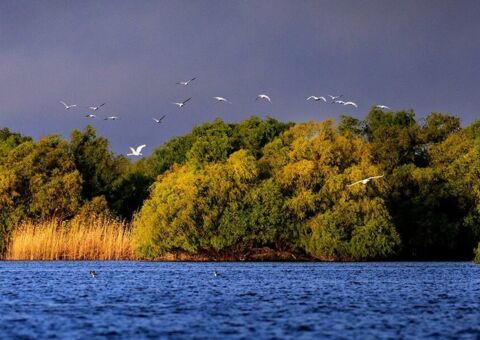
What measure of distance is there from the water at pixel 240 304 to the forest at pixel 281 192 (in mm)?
18931

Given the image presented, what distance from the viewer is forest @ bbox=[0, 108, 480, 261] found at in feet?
287

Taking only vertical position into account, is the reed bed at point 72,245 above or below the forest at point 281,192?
below

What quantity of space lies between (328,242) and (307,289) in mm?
35769

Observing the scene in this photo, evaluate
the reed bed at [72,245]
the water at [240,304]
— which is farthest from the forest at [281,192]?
the water at [240,304]

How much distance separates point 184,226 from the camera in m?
87.9

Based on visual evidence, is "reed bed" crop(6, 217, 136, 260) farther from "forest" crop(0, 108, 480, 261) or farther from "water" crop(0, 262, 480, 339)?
"water" crop(0, 262, 480, 339)

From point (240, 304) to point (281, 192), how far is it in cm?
4901

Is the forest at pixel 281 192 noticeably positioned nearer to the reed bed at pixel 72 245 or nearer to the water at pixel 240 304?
the reed bed at pixel 72 245

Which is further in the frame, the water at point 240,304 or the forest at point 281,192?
the forest at point 281,192

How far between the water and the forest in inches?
745

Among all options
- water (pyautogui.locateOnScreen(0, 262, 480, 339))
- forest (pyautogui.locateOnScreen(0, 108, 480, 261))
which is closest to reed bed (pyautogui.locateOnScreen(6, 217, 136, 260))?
forest (pyautogui.locateOnScreen(0, 108, 480, 261))

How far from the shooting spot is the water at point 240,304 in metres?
31.8

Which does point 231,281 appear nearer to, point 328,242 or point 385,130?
point 328,242

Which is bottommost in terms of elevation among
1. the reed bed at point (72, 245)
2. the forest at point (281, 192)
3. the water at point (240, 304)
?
the water at point (240, 304)
